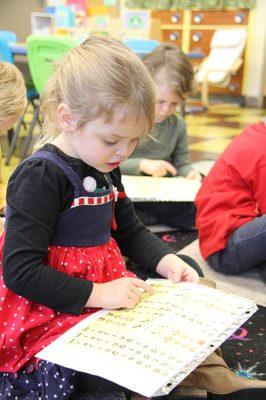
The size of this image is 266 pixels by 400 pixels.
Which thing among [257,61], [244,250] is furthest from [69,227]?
[257,61]

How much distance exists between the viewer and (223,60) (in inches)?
194

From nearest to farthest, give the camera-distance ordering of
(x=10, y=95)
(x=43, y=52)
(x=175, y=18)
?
(x=10, y=95) → (x=43, y=52) → (x=175, y=18)

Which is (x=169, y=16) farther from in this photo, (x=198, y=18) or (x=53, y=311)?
(x=53, y=311)

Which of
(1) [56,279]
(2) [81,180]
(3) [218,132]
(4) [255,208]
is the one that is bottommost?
(3) [218,132]

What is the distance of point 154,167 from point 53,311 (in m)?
0.99

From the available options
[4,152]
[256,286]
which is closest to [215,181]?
[256,286]

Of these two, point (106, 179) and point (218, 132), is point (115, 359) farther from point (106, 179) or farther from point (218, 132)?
point (218, 132)

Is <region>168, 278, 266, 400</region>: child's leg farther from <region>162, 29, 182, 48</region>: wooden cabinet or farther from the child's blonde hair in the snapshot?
<region>162, 29, 182, 48</region>: wooden cabinet

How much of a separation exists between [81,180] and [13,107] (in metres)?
0.47

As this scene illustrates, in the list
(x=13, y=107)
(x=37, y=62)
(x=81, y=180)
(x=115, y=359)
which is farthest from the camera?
(x=37, y=62)

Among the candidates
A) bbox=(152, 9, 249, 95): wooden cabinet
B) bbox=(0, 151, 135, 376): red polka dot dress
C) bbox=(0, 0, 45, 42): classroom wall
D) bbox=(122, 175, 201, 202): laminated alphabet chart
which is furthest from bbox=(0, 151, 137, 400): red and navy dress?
bbox=(0, 0, 45, 42): classroom wall

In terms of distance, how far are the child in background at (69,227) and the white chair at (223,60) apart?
4.21 m

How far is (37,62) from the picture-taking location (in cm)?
256

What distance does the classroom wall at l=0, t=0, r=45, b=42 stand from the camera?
5852 millimetres
